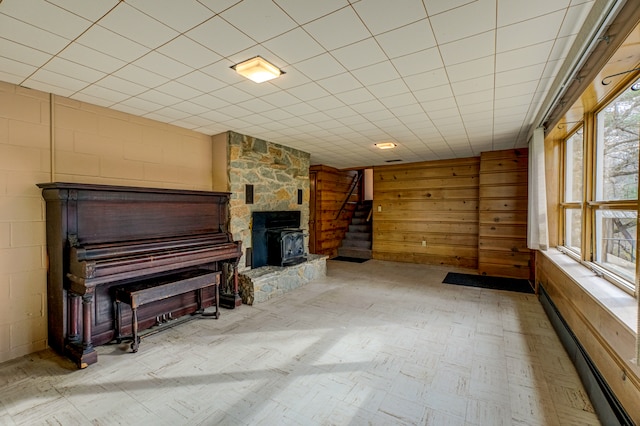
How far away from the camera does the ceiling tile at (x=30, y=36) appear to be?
170 centimetres

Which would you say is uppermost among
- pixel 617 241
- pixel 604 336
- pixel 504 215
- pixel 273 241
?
pixel 504 215

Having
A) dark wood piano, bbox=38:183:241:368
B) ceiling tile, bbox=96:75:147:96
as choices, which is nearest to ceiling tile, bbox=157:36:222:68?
ceiling tile, bbox=96:75:147:96

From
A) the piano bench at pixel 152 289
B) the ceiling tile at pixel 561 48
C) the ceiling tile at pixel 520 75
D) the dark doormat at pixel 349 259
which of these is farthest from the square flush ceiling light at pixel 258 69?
the dark doormat at pixel 349 259

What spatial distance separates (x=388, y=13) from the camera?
164cm

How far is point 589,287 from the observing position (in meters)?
2.20

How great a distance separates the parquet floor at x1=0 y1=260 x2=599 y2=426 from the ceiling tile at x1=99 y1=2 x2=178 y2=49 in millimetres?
2384

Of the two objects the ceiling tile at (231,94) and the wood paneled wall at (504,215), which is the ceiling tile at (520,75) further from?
the wood paneled wall at (504,215)

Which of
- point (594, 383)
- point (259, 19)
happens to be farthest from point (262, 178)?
point (594, 383)

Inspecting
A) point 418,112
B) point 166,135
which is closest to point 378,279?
point 418,112

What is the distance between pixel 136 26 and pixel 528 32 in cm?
238

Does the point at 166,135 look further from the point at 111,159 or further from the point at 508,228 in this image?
the point at 508,228

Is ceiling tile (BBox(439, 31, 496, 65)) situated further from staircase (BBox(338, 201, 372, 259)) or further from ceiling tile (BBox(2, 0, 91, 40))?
staircase (BBox(338, 201, 372, 259))

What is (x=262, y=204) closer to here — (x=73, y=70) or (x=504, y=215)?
(x=73, y=70)

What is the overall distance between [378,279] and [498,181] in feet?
9.40
